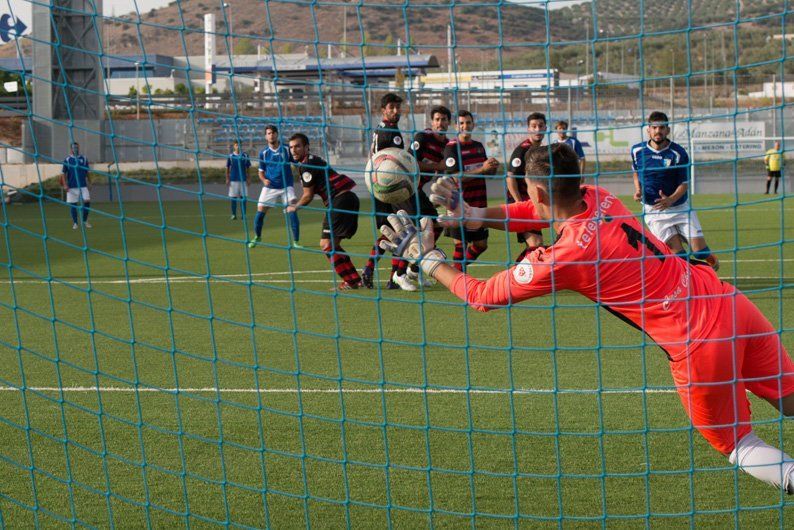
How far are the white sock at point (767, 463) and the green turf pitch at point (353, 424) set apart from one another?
Result: 0.49 ft

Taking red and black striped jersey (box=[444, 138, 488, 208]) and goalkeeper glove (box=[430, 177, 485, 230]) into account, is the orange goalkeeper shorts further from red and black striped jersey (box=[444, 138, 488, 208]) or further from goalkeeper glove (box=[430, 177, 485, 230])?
red and black striped jersey (box=[444, 138, 488, 208])

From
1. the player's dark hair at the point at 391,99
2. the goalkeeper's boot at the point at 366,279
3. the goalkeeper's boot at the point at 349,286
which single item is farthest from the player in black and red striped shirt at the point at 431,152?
the goalkeeper's boot at the point at 349,286

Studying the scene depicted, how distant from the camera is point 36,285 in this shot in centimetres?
1203

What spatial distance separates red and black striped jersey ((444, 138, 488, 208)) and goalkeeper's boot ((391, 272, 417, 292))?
1128mm

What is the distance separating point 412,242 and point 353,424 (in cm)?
194

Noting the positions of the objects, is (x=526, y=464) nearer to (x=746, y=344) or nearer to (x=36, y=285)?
(x=746, y=344)

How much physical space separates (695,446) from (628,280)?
65.7 inches

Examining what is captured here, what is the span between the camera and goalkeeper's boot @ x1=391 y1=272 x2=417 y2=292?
10.9 m

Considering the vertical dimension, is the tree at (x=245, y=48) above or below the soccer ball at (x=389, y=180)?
above

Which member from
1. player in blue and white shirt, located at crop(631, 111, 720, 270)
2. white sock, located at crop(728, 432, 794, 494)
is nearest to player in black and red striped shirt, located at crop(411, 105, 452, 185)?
player in blue and white shirt, located at crop(631, 111, 720, 270)

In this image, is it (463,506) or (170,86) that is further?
(170,86)

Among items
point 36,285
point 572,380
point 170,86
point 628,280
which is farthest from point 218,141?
point 170,86

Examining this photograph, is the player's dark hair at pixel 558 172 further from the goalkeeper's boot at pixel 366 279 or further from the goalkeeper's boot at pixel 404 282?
the goalkeeper's boot at pixel 366 279

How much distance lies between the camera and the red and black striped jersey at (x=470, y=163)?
37.1 ft
